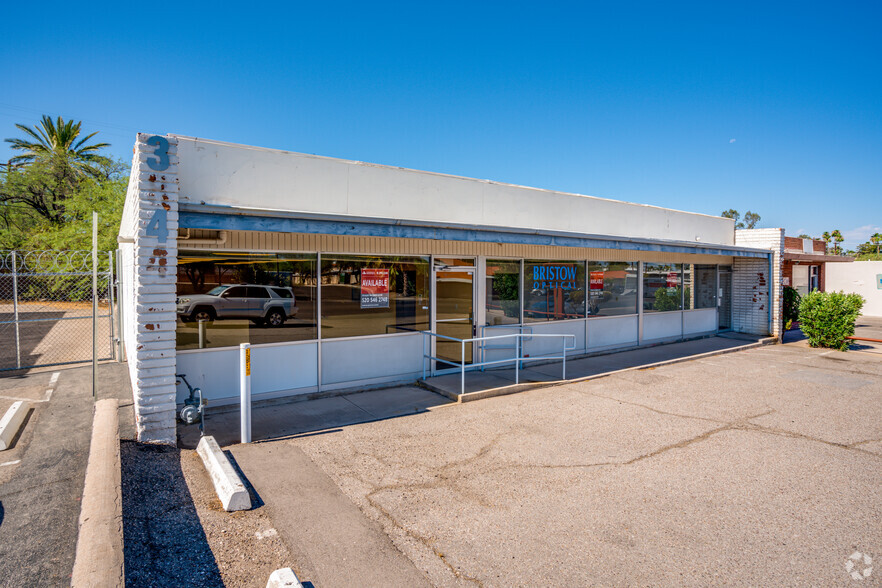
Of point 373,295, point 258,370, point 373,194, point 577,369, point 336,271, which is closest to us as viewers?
point 258,370

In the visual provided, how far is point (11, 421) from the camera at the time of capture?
5961 mm

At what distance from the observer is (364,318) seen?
8570 millimetres

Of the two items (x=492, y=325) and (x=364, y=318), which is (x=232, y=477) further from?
(x=492, y=325)

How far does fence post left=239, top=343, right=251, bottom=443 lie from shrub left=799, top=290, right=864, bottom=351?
1521 centimetres

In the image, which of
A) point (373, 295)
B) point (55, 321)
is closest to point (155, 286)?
point (373, 295)

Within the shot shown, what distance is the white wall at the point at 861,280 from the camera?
2433 cm

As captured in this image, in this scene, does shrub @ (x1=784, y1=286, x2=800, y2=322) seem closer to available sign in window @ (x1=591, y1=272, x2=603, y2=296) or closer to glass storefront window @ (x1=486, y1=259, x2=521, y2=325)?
available sign in window @ (x1=591, y1=272, x2=603, y2=296)

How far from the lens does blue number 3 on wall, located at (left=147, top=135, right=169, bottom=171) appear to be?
5.27 metres

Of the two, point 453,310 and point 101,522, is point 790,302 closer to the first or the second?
point 453,310

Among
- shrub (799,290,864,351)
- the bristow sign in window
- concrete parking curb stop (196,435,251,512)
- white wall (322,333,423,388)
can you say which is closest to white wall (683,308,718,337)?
shrub (799,290,864,351)

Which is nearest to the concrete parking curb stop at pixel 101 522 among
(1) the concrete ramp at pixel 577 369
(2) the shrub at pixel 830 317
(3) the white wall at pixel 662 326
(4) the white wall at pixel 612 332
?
(1) the concrete ramp at pixel 577 369

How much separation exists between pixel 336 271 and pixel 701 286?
12425 millimetres

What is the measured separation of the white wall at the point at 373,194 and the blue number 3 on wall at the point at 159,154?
177 cm

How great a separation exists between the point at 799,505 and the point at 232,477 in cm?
518
